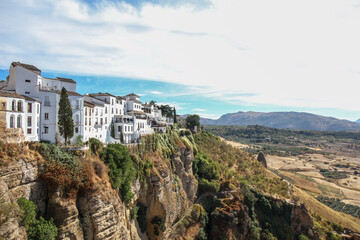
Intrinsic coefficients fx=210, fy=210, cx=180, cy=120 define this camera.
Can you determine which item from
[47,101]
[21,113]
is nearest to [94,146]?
[47,101]

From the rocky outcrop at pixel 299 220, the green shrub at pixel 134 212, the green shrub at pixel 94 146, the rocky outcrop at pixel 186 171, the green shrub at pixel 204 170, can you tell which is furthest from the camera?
the green shrub at pixel 204 170

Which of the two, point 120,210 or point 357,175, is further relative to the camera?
point 357,175

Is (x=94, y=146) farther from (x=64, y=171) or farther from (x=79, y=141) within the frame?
(x=64, y=171)

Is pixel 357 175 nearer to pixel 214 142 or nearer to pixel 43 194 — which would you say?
pixel 214 142

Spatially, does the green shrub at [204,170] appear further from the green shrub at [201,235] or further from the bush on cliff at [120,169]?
the bush on cliff at [120,169]

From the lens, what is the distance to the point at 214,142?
235ft

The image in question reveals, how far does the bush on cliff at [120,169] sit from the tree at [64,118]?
5114 millimetres

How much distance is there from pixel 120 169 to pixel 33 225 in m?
11.2

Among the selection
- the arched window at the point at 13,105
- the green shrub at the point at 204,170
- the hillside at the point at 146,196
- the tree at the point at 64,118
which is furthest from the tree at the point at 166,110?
the arched window at the point at 13,105

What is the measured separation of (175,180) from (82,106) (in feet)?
71.3

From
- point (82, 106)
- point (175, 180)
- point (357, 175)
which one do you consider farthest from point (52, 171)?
point (357, 175)

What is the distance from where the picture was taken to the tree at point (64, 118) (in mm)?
27141

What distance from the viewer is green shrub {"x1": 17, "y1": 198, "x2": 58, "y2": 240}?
1835 centimetres

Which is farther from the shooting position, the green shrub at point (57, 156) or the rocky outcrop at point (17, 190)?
the green shrub at point (57, 156)
